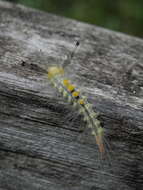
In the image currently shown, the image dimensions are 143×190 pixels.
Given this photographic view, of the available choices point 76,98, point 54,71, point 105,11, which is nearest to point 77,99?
point 76,98

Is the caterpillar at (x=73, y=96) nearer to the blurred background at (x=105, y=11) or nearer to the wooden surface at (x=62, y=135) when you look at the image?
the wooden surface at (x=62, y=135)

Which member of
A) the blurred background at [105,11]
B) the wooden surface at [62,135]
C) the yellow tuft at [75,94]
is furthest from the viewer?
the blurred background at [105,11]

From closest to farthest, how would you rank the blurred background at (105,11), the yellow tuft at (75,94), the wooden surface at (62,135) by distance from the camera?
the wooden surface at (62,135), the yellow tuft at (75,94), the blurred background at (105,11)

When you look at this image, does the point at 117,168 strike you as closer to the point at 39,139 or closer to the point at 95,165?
the point at 95,165

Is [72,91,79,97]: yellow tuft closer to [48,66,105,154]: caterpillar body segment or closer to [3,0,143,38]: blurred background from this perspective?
[48,66,105,154]: caterpillar body segment

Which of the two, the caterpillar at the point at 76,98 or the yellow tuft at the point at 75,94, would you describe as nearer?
the caterpillar at the point at 76,98

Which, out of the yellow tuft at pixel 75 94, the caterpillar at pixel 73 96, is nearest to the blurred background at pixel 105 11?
the caterpillar at pixel 73 96

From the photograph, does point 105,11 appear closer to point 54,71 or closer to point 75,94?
point 54,71
